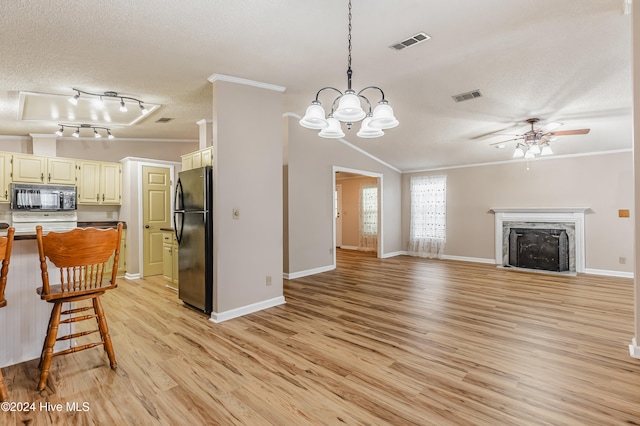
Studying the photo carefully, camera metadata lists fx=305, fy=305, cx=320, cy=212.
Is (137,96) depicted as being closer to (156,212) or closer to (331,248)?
(156,212)

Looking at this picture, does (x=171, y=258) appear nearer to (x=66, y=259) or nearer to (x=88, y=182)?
(x=88, y=182)

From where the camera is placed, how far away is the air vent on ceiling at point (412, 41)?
9.19 ft

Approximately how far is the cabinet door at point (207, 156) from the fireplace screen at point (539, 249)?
6412 mm

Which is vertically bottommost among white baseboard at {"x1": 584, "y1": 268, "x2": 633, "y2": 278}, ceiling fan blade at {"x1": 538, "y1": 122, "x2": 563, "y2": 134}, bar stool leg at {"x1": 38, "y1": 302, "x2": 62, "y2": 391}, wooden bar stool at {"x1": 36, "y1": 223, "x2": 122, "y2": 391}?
white baseboard at {"x1": 584, "y1": 268, "x2": 633, "y2": 278}

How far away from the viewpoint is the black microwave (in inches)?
189

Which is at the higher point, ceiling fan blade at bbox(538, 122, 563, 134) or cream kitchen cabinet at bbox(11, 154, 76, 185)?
ceiling fan blade at bbox(538, 122, 563, 134)

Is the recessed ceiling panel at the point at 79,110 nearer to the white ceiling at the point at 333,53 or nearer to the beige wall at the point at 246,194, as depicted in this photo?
the white ceiling at the point at 333,53

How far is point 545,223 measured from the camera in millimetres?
6387

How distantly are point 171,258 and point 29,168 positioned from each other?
9.08 ft

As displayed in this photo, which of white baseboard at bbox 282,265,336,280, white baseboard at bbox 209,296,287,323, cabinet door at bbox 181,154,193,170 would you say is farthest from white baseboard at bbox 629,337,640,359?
cabinet door at bbox 181,154,193,170

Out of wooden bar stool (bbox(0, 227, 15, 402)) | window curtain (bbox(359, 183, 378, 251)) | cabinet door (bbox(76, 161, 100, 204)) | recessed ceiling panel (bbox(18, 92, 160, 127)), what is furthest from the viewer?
window curtain (bbox(359, 183, 378, 251))

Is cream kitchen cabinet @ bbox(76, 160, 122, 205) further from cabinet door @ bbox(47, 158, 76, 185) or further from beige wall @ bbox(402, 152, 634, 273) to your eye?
beige wall @ bbox(402, 152, 634, 273)

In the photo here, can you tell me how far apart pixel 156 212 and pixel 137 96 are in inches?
102

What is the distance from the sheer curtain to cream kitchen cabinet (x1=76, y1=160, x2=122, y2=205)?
22.7ft
